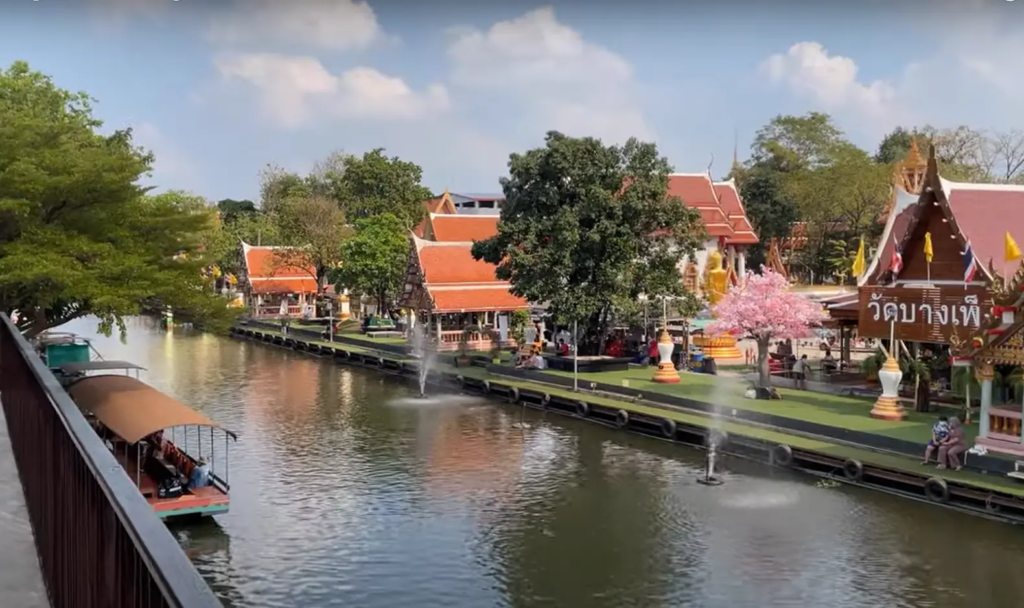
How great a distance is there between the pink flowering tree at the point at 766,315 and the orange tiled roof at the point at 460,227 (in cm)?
2632

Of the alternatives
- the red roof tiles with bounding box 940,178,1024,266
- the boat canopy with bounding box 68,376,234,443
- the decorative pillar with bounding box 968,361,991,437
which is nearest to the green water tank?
the boat canopy with bounding box 68,376,234,443

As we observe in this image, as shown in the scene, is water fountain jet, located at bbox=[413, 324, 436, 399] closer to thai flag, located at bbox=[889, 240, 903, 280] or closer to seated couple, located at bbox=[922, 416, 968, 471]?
thai flag, located at bbox=[889, 240, 903, 280]

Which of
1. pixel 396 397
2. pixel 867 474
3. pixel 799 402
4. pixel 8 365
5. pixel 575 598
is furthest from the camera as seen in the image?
pixel 396 397

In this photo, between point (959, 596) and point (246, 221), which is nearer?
point (959, 596)

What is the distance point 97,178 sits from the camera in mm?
20312

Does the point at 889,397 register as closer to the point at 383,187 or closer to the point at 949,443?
the point at 949,443

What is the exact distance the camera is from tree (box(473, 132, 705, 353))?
34531 mm

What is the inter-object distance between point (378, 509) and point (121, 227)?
28.6ft

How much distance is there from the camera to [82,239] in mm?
19891

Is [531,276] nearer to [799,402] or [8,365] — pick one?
[799,402]

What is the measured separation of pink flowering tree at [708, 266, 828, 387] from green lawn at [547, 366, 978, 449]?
1.43 m

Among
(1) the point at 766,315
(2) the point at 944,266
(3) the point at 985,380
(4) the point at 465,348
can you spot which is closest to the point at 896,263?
(2) the point at 944,266

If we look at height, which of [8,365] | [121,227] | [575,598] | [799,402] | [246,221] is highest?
[246,221]

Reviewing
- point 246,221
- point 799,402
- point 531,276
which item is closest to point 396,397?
point 531,276
